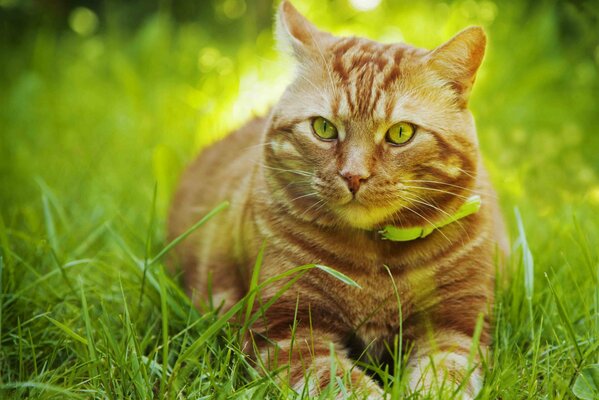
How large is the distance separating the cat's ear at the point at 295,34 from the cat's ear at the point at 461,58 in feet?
1.21

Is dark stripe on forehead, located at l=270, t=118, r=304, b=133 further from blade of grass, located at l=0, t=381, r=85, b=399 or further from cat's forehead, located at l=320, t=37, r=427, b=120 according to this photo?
blade of grass, located at l=0, t=381, r=85, b=399

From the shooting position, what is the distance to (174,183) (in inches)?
127

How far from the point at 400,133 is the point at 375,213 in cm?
24

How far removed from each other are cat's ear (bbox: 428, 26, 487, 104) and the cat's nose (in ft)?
1.43

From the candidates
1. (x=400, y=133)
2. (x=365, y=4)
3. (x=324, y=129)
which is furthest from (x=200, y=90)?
(x=400, y=133)

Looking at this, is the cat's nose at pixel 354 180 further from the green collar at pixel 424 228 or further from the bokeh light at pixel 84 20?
the bokeh light at pixel 84 20

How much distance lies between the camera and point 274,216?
6.50ft

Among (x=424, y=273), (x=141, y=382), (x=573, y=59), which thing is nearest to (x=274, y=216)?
(x=424, y=273)

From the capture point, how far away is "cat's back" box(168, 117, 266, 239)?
2.52m

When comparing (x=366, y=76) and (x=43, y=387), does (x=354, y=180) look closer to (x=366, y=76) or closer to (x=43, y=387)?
(x=366, y=76)

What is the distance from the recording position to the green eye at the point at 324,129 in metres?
1.88

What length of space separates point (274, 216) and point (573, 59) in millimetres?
3083

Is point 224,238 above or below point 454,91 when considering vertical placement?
below

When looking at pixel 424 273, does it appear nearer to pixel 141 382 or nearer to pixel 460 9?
pixel 141 382
